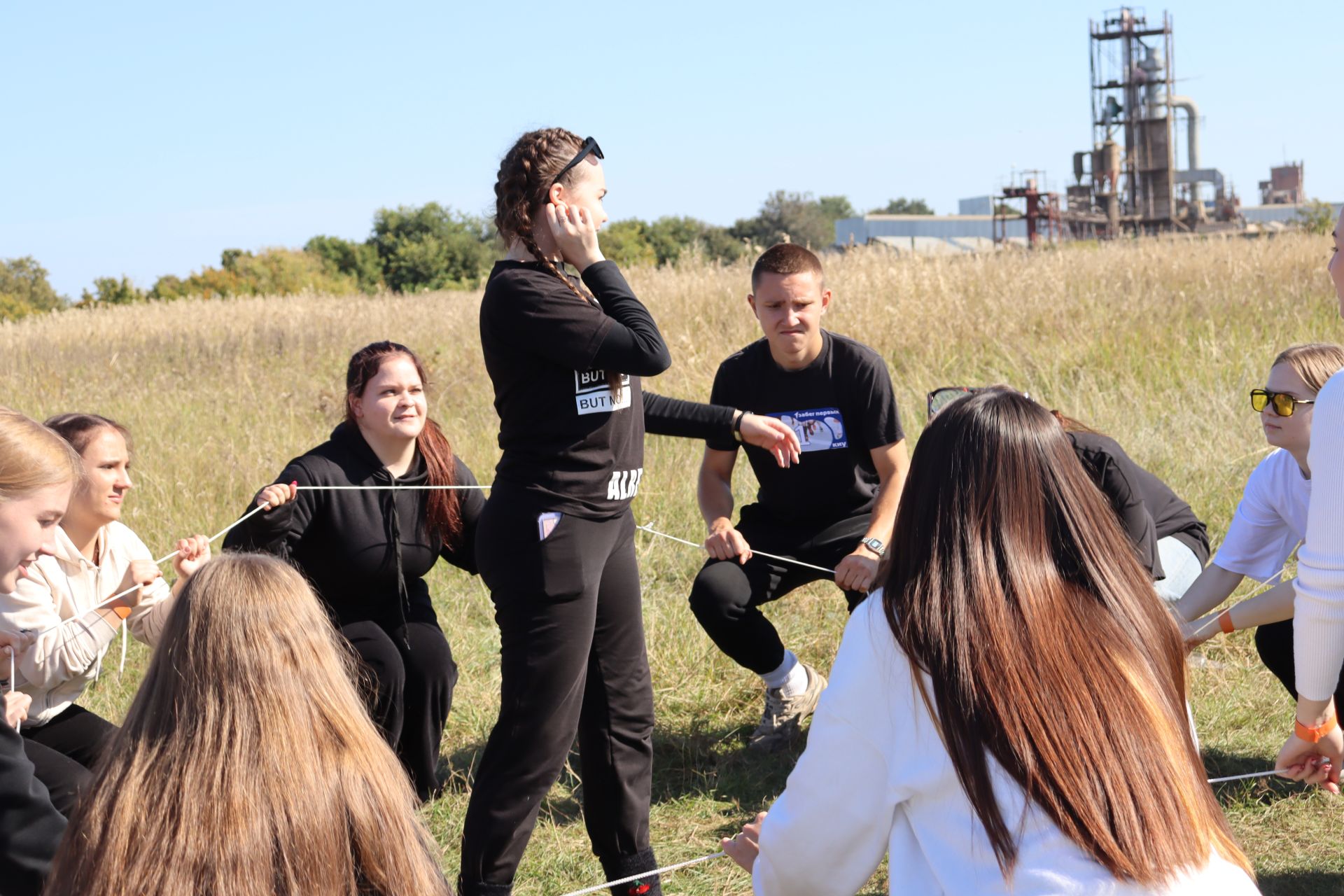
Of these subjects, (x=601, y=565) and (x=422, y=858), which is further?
(x=601, y=565)

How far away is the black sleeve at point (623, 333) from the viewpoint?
2611mm

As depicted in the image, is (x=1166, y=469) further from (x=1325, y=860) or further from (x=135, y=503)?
(x=135, y=503)

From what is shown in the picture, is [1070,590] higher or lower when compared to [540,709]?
higher

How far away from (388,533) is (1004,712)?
9.08ft

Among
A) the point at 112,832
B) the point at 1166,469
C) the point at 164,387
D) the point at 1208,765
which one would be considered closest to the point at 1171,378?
the point at 1166,469

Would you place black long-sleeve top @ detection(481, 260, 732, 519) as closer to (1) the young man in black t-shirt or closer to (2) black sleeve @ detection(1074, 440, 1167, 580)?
(1) the young man in black t-shirt

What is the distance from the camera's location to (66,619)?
317 cm

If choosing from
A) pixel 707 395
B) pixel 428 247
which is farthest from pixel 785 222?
pixel 707 395

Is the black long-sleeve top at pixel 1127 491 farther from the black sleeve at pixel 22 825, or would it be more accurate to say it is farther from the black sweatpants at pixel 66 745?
the black sweatpants at pixel 66 745

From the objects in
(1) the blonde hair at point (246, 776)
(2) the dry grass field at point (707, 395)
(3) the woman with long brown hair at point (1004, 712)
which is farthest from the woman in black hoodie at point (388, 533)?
(3) the woman with long brown hair at point (1004, 712)

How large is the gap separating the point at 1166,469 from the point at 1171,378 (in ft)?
5.80

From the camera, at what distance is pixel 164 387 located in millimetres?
9992

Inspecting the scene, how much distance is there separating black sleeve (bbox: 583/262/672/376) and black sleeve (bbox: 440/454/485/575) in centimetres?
144

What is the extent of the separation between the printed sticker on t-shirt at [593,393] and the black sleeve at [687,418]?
1.85 ft
